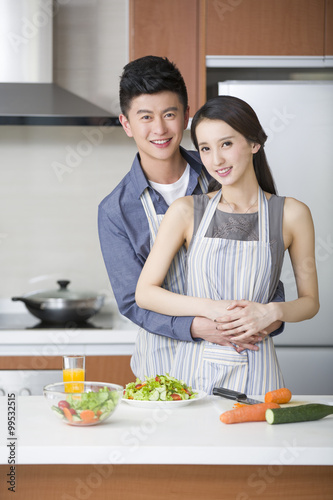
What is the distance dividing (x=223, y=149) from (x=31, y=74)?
1.47 meters

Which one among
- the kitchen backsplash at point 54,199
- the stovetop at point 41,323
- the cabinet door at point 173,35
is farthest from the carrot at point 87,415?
the kitchen backsplash at point 54,199

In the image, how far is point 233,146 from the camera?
163 centimetres

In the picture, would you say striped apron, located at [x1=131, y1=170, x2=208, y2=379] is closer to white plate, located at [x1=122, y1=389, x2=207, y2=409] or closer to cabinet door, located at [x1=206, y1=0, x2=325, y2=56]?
white plate, located at [x1=122, y1=389, x2=207, y2=409]

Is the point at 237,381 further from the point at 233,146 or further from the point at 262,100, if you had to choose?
the point at 262,100

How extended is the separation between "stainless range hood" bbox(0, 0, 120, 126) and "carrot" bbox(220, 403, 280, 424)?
1834 mm

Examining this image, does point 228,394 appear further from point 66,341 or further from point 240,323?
point 66,341

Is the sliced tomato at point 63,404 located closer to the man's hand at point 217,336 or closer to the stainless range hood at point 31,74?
the man's hand at point 217,336

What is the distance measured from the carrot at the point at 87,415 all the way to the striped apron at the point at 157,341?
0.64 metres

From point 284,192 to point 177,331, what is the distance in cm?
116

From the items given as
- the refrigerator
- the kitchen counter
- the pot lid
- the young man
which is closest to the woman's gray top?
the young man

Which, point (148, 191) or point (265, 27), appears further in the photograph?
point (265, 27)

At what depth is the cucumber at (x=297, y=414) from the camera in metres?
1.19

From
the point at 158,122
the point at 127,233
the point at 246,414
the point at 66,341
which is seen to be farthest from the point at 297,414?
the point at 66,341

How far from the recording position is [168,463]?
1047 millimetres
